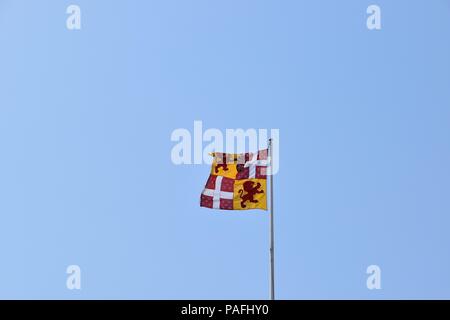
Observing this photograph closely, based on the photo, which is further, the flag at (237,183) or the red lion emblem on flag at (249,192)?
the red lion emblem on flag at (249,192)

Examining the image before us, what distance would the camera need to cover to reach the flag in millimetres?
34562

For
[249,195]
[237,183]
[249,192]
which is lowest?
[249,195]

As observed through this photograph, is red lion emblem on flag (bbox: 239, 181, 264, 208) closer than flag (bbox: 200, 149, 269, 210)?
No

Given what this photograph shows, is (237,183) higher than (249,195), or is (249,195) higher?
(237,183)

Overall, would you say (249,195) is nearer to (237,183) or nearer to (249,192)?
(249,192)

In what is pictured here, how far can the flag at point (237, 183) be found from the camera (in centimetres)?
3456

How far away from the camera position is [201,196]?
114 feet

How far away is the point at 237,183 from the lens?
114ft

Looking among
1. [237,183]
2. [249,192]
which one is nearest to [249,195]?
[249,192]
